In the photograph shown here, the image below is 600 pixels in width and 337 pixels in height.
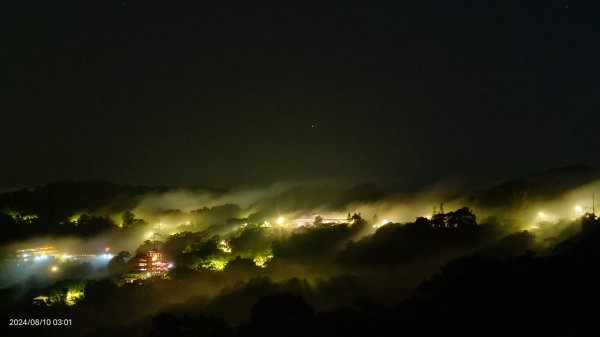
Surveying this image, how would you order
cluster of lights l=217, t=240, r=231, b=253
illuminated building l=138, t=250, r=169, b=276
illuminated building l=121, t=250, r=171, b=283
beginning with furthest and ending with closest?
cluster of lights l=217, t=240, r=231, b=253
illuminated building l=138, t=250, r=169, b=276
illuminated building l=121, t=250, r=171, b=283

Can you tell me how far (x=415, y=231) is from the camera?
1051 inches

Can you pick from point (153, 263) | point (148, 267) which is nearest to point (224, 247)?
point (153, 263)

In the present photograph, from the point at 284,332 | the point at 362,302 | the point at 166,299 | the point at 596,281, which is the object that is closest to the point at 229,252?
the point at 166,299

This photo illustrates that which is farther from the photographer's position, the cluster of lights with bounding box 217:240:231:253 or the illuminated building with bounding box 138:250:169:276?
the cluster of lights with bounding box 217:240:231:253

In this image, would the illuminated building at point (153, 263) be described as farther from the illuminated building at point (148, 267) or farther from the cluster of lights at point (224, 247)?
the cluster of lights at point (224, 247)

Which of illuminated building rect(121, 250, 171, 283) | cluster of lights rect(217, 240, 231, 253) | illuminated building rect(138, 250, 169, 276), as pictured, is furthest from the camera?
cluster of lights rect(217, 240, 231, 253)

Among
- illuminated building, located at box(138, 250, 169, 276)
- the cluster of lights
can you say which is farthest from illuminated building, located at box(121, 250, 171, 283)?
the cluster of lights

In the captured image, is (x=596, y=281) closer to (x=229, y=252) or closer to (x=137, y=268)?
(x=229, y=252)

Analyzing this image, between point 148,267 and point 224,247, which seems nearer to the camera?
point 148,267

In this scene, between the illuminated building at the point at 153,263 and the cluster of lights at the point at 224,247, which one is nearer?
the illuminated building at the point at 153,263

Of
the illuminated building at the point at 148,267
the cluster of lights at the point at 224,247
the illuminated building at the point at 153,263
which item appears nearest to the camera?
the illuminated building at the point at 148,267

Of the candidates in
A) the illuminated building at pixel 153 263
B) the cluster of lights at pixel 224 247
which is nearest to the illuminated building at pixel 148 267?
the illuminated building at pixel 153 263

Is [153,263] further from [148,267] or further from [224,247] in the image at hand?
[224,247]

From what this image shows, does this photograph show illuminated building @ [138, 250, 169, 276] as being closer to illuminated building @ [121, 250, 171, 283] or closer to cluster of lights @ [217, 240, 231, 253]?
illuminated building @ [121, 250, 171, 283]
